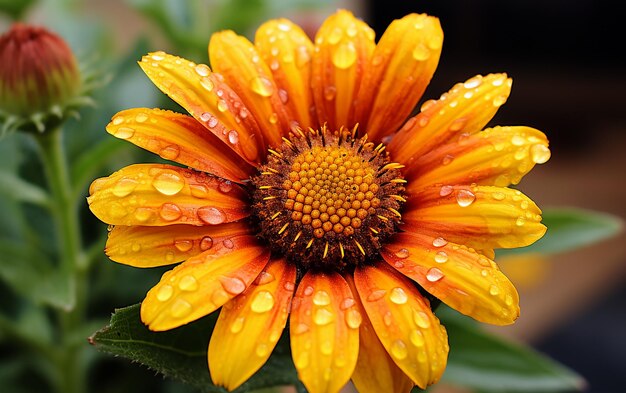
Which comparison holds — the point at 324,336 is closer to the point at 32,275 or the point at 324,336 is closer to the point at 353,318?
the point at 353,318

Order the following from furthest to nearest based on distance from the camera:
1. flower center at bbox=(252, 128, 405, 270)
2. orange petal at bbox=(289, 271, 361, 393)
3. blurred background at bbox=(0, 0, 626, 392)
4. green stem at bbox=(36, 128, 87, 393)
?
blurred background at bbox=(0, 0, 626, 392) < green stem at bbox=(36, 128, 87, 393) < flower center at bbox=(252, 128, 405, 270) < orange petal at bbox=(289, 271, 361, 393)

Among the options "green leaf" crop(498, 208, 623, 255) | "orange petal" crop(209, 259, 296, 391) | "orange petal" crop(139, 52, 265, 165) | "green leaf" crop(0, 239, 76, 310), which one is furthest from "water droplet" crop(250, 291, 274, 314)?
"green leaf" crop(498, 208, 623, 255)

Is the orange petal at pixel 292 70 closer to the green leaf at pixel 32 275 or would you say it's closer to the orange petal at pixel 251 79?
the orange petal at pixel 251 79

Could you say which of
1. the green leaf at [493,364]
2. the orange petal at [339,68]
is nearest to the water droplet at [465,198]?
the orange petal at [339,68]

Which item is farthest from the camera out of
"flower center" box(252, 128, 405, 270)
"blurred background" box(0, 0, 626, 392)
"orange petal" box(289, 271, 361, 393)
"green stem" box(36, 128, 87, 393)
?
"blurred background" box(0, 0, 626, 392)

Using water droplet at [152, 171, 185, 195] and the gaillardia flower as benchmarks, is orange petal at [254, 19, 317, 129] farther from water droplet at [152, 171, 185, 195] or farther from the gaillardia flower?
water droplet at [152, 171, 185, 195]

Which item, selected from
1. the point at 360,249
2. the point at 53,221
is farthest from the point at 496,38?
the point at 360,249

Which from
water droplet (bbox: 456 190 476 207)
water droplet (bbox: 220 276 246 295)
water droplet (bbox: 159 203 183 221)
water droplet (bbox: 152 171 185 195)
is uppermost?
water droplet (bbox: 456 190 476 207)
